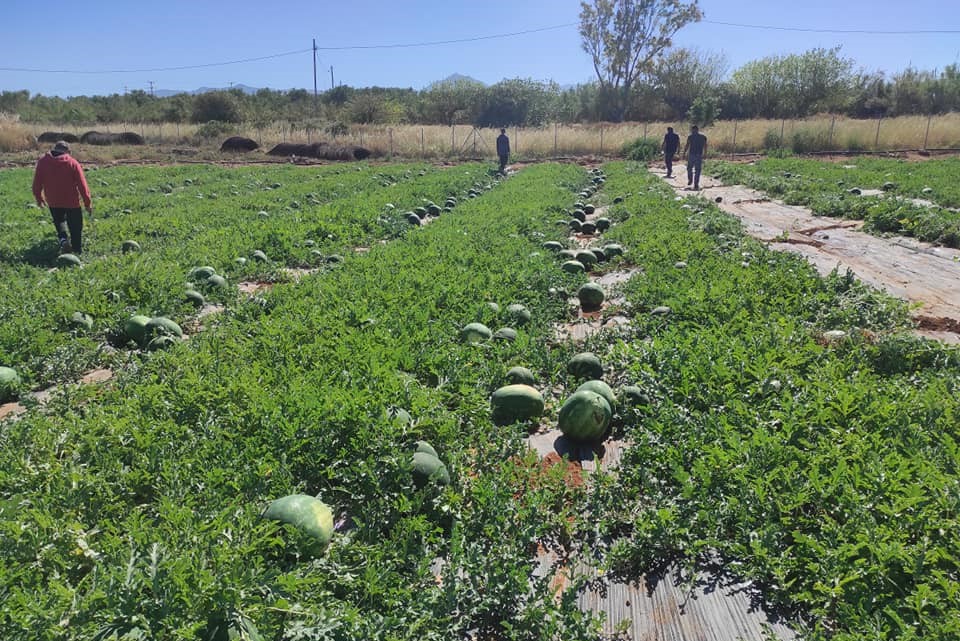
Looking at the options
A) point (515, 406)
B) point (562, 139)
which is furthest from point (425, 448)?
point (562, 139)

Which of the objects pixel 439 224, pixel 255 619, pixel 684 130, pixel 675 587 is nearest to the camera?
pixel 255 619

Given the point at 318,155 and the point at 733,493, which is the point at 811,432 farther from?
the point at 318,155

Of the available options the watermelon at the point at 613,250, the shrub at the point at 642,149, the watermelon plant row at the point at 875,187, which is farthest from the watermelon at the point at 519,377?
the shrub at the point at 642,149

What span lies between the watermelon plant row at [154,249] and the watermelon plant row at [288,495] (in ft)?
5.53

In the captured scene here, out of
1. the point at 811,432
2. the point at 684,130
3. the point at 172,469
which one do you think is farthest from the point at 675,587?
the point at 684,130

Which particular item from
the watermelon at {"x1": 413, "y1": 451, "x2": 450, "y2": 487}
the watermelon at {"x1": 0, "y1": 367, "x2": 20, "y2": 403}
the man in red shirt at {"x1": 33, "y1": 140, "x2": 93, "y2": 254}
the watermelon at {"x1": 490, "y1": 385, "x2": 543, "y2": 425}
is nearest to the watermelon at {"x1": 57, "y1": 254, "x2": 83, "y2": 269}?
the man in red shirt at {"x1": 33, "y1": 140, "x2": 93, "y2": 254}

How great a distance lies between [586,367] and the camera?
5.48 m

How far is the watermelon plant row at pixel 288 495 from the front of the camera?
2.61 m

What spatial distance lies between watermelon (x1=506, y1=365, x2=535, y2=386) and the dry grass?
33239 millimetres

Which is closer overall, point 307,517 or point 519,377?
point 307,517

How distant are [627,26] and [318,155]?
37319 millimetres

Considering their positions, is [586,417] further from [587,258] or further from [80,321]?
[80,321]

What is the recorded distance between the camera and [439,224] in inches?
503

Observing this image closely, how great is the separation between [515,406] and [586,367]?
1034 millimetres
